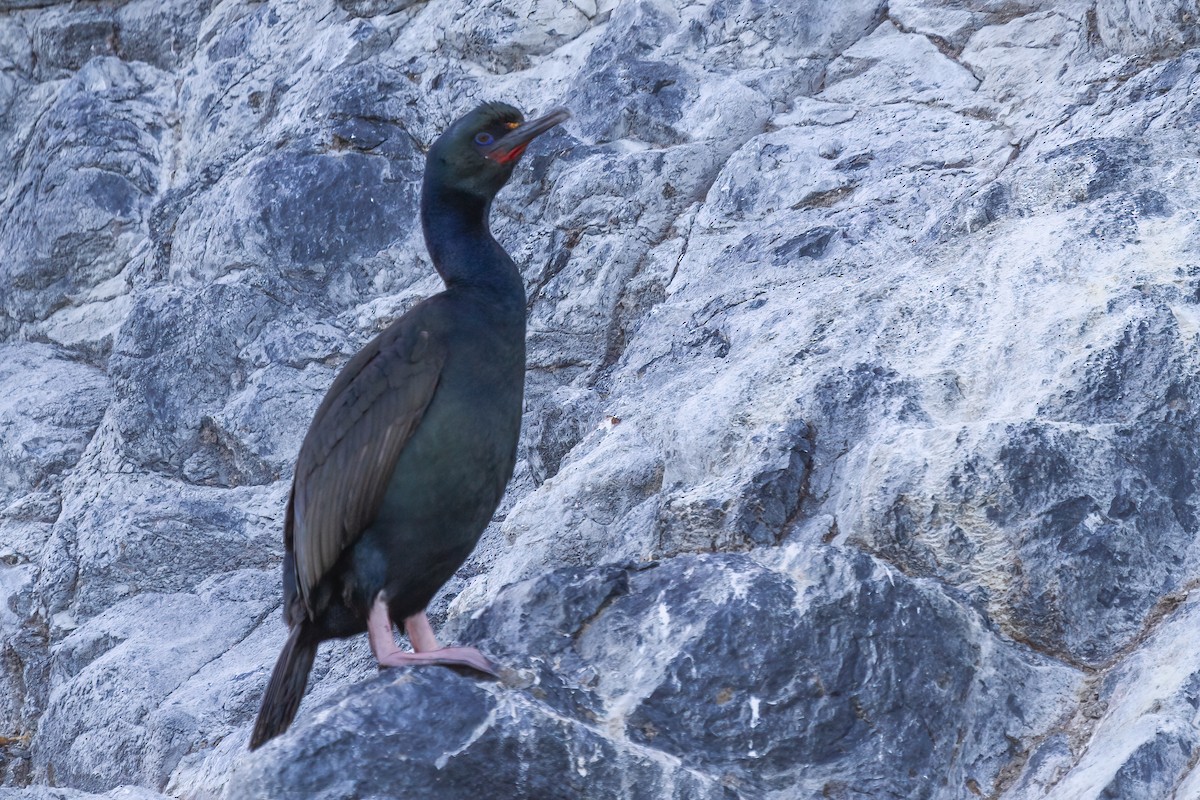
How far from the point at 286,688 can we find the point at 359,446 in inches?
25.6

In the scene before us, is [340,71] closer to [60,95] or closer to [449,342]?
[60,95]

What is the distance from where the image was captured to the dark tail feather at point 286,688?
3598 mm

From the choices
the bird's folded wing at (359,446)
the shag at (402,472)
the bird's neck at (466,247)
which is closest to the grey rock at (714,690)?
the shag at (402,472)

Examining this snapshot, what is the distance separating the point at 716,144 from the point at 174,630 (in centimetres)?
314

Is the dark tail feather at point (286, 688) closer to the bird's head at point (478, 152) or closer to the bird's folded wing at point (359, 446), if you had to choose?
the bird's folded wing at point (359, 446)

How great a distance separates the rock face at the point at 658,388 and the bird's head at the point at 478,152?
3.50 feet

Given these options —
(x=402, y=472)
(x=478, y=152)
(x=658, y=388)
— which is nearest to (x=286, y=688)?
(x=402, y=472)

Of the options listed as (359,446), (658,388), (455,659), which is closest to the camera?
(455,659)

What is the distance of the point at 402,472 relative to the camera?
3.75 meters

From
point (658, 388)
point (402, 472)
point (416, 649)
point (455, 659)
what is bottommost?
point (658, 388)

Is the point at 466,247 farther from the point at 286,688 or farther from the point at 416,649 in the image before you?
the point at 286,688

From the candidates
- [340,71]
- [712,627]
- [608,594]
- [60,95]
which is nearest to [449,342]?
[608,594]

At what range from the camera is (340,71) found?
745 cm

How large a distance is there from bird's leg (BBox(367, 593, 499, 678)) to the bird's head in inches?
49.0
